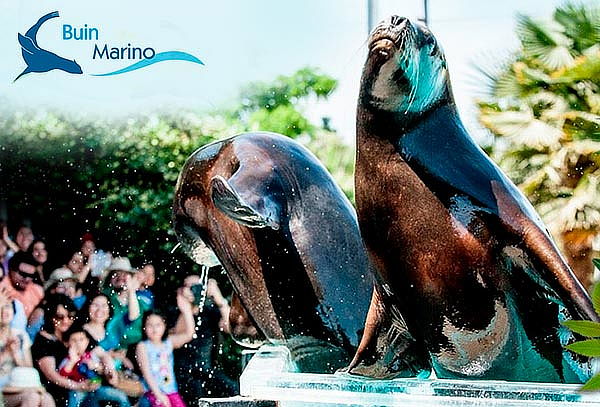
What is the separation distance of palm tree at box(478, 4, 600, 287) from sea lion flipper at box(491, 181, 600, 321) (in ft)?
30.5

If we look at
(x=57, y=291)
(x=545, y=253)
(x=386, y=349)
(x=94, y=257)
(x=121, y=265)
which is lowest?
(x=94, y=257)

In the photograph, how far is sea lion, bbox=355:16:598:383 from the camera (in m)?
3.11

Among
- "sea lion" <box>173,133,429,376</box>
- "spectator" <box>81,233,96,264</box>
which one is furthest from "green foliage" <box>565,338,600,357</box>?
"spectator" <box>81,233,96,264</box>

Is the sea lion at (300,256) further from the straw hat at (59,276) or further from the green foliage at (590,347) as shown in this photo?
the straw hat at (59,276)

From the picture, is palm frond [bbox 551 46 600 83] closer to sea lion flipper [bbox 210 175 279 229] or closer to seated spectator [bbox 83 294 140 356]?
seated spectator [bbox 83 294 140 356]

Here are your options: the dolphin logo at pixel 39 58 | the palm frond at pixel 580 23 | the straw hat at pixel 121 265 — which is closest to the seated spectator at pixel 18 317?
the straw hat at pixel 121 265

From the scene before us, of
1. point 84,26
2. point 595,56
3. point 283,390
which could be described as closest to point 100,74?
point 84,26

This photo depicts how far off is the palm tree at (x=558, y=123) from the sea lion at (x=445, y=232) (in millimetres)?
9209

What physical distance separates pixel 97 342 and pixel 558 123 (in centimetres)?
639

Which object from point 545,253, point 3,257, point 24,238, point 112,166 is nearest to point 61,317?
point 3,257

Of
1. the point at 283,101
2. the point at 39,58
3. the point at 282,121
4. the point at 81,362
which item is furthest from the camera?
the point at 283,101

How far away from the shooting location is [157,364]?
9531 mm

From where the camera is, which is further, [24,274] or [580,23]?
[580,23]

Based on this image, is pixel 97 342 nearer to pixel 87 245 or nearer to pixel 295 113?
pixel 87 245
